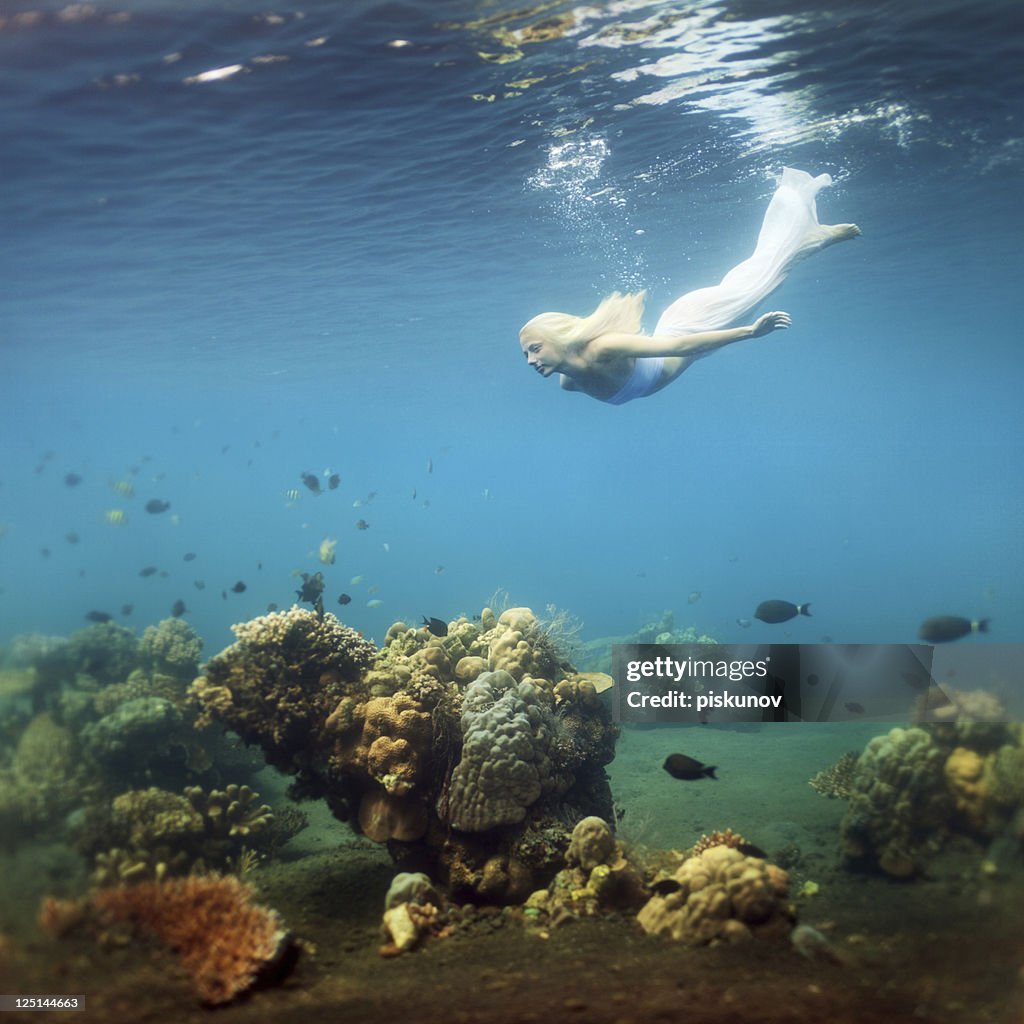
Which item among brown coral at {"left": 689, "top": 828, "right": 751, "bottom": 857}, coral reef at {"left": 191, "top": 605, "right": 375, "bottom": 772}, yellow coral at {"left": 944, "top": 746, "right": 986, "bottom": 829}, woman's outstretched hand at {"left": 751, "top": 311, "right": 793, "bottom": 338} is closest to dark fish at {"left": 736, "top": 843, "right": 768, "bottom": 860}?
brown coral at {"left": 689, "top": 828, "right": 751, "bottom": 857}

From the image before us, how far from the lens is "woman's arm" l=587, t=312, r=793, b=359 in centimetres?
698

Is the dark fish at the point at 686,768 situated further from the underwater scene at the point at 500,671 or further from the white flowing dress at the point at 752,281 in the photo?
the white flowing dress at the point at 752,281

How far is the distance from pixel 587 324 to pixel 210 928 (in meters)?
6.38

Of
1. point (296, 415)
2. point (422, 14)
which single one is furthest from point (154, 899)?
point (296, 415)

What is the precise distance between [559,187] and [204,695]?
1423 cm

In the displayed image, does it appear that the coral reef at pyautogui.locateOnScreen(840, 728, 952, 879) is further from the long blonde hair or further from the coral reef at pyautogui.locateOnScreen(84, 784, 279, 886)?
the coral reef at pyautogui.locateOnScreen(84, 784, 279, 886)

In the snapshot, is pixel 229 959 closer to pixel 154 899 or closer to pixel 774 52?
pixel 154 899

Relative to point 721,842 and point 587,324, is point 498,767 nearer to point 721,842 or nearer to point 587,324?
point 721,842

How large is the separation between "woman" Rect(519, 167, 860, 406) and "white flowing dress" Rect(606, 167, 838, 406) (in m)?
0.01

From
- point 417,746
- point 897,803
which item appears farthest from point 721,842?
point 417,746

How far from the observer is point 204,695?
666 centimetres

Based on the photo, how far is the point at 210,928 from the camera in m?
4.33

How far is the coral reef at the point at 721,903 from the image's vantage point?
4.72m

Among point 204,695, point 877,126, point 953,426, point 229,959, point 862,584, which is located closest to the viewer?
point 229,959
